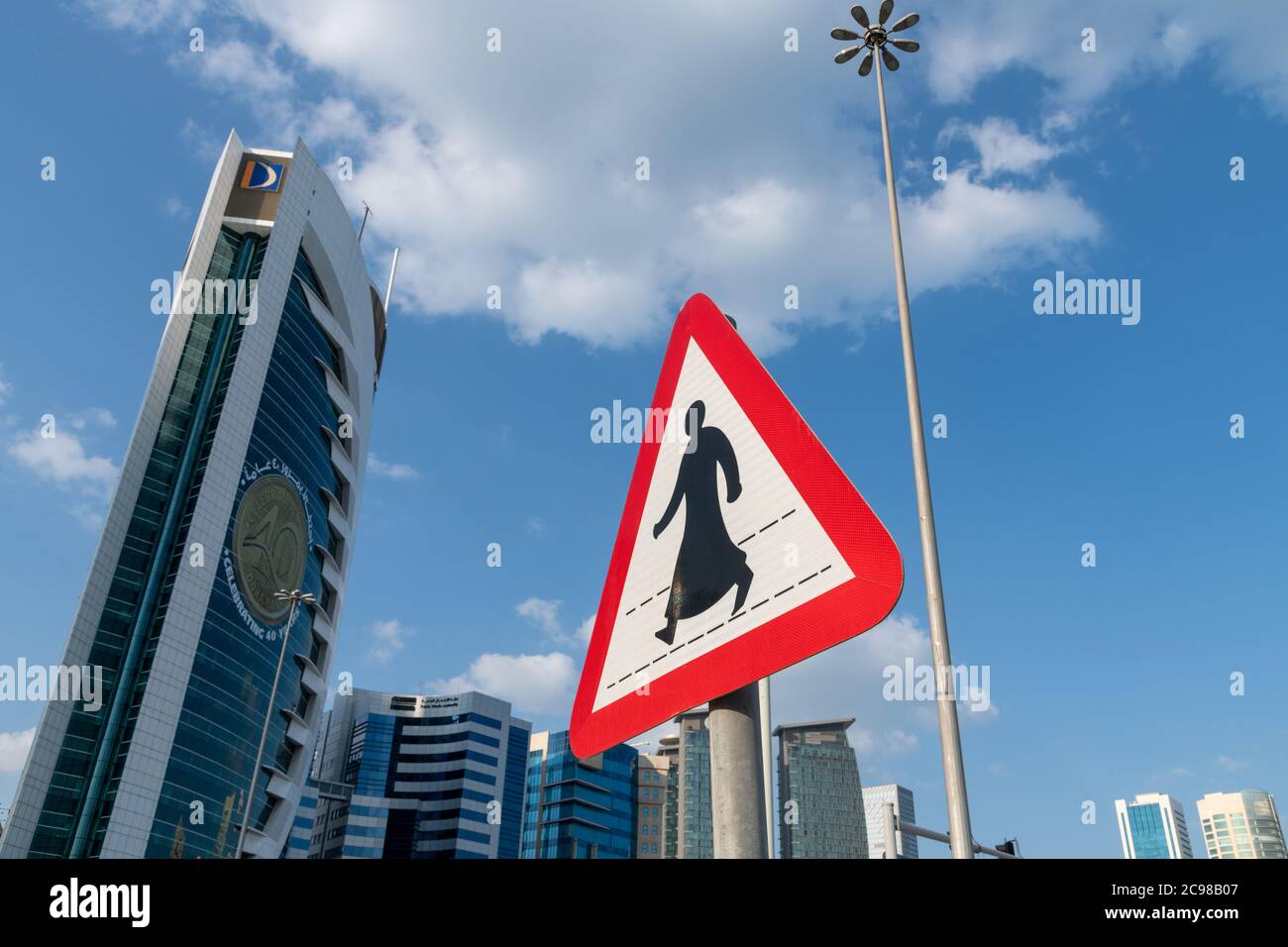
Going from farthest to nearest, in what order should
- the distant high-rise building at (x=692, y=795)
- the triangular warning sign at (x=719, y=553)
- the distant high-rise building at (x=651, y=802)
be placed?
the distant high-rise building at (x=651, y=802), the distant high-rise building at (x=692, y=795), the triangular warning sign at (x=719, y=553)

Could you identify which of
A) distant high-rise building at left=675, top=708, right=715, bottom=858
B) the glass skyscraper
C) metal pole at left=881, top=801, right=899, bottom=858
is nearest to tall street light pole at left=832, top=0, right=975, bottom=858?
metal pole at left=881, top=801, right=899, bottom=858

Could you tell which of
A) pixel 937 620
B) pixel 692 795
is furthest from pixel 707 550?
pixel 692 795

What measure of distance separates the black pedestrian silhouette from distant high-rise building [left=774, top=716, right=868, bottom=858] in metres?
149

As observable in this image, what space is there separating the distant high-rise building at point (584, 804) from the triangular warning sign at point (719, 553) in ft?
436

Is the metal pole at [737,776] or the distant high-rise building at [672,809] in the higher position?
the distant high-rise building at [672,809]

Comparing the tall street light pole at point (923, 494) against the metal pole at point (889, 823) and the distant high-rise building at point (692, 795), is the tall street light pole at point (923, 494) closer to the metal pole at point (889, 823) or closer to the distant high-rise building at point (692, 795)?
the metal pole at point (889, 823)

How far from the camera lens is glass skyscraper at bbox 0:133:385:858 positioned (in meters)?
63.0

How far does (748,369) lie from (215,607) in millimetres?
76903

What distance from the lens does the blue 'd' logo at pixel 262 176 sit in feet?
281

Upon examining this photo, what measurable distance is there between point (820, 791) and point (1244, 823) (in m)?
103

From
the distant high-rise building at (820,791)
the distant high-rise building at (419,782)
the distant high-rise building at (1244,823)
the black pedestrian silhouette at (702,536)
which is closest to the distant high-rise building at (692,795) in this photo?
the distant high-rise building at (820,791)

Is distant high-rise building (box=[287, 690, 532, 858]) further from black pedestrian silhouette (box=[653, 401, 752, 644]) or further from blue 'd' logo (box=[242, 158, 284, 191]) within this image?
black pedestrian silhouette (box=[653, 401, 752, 644])
